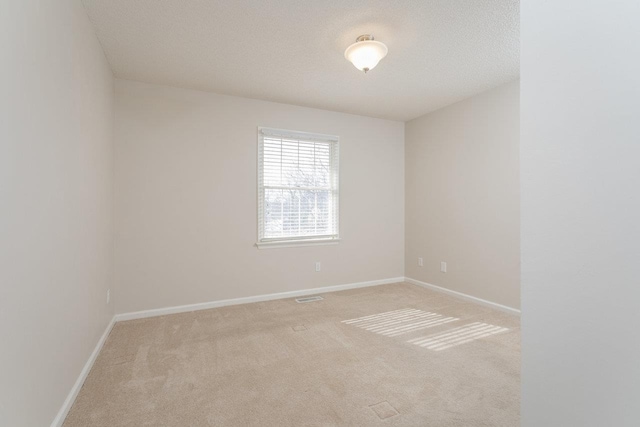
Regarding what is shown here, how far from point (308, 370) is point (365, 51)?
8.46ft

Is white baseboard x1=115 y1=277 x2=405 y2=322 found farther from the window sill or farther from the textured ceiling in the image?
the textured ceiling

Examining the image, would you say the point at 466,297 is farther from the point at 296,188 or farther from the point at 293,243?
the point at 296,188

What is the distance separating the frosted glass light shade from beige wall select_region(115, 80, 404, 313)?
168 cm

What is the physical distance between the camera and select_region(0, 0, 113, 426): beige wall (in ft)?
4.02

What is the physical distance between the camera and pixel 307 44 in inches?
104

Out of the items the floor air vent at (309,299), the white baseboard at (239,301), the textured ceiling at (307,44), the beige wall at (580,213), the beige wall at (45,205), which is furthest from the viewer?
the floor air vent at (309,299)

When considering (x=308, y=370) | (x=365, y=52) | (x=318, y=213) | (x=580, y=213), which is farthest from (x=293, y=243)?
(x=580, y=213)

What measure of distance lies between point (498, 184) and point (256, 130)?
3064mm

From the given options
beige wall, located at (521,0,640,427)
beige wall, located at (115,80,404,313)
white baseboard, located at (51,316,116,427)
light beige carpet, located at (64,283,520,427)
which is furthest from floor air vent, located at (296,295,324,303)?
beige wall, located at (521,0,640,427)

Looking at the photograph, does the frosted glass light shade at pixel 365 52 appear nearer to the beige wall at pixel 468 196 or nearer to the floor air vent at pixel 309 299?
the beige wall at pixel 468 196

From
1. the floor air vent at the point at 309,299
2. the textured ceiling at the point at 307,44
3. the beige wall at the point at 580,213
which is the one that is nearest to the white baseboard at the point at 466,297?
the floor air vent at the point at 309,299

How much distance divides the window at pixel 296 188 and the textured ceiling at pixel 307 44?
66cm

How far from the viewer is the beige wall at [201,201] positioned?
336cm

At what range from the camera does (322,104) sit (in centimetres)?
414
